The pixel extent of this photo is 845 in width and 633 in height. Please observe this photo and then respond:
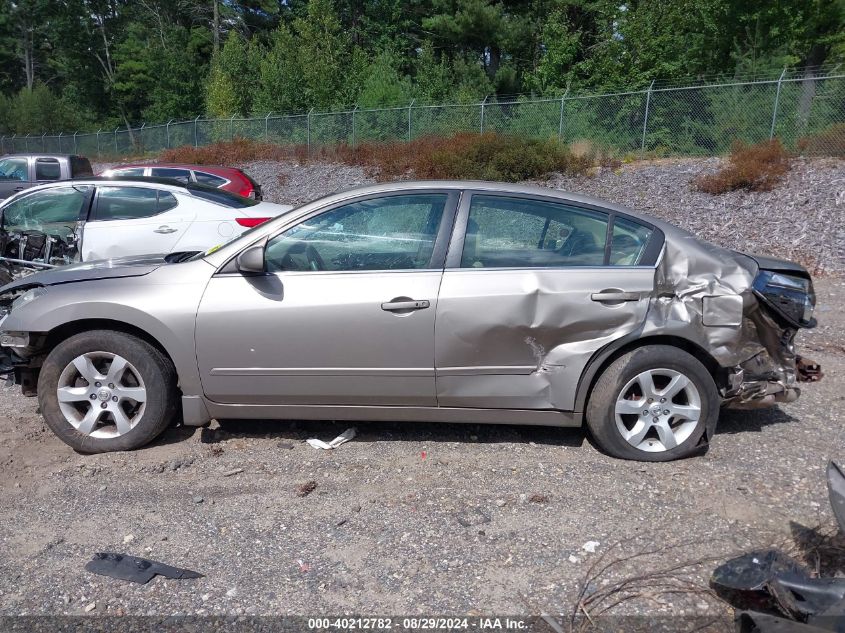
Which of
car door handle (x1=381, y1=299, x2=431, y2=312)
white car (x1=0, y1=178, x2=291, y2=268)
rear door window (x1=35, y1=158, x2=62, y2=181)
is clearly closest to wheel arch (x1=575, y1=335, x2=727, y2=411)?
car door handle (x1=381, y1=299, x2=431, y2=312)

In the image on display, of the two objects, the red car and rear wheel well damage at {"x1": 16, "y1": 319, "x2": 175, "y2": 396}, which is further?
the red car

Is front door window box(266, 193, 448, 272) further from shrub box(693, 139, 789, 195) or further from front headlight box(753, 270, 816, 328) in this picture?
shrub box(693, 139, 789, 195)

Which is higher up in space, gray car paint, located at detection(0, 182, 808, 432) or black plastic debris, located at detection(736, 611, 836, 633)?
gray car paint, located at detection(0, 182, 808, 432)

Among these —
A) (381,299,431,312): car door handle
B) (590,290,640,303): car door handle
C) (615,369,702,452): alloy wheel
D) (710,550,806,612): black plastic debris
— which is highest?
(590,290,640,303): car door handle

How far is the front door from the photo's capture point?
410 cm

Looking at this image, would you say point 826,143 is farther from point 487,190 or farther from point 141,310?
point 141,310

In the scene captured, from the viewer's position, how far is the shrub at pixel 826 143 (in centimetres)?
1549

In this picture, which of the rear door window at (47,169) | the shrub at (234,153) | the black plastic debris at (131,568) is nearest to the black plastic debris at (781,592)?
the black plastic debris at (131,568)

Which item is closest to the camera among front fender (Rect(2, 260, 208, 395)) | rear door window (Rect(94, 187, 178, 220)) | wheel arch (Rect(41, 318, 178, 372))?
front fender (Rect(2, 260, 208, 395))

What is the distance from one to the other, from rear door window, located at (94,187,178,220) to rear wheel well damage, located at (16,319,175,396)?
3818mm

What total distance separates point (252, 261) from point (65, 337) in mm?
1406

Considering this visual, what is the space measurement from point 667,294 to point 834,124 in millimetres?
14483

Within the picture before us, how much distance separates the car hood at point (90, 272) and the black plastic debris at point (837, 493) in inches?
152

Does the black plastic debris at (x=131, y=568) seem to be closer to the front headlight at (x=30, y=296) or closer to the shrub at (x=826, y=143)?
the front headlight at (x=30, y=296)
